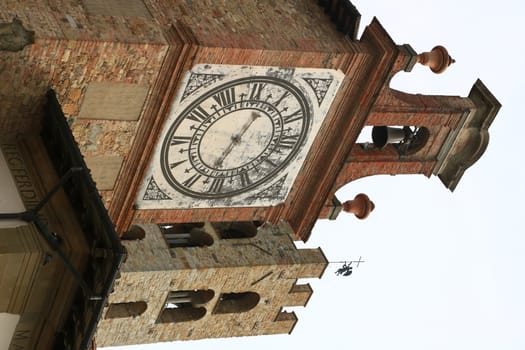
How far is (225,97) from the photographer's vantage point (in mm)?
17812

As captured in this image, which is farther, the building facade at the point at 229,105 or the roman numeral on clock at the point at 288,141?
the roman numeral on clock at the point at 288,141

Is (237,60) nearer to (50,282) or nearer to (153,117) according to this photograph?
(153,117)

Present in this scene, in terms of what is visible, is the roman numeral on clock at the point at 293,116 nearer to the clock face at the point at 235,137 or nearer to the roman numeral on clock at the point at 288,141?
the clock face at the point at 235,137

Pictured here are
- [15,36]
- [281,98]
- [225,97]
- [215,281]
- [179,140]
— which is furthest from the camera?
[215,281]

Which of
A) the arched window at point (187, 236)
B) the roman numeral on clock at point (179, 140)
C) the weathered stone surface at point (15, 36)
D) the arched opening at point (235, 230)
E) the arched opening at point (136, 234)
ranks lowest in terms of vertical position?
the weathered stone surface at point (15, 36)

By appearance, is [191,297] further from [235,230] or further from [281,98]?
[281,98]

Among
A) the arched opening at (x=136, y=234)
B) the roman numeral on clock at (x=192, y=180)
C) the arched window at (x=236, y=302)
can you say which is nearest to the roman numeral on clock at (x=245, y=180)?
the roman numeral on clock at (x=192, y=180)

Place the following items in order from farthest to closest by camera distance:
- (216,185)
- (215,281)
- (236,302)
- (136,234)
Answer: (236,302), (215,281), (136,234), (216,185)

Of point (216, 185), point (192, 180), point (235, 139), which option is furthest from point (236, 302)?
point (235, 139)

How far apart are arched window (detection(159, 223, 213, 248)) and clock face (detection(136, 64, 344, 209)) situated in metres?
8.77

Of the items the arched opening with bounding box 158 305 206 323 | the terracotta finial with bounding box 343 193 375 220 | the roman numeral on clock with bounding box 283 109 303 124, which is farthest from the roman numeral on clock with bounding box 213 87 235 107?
the arched opening with bounding box 158 305 206 323

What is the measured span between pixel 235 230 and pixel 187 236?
1.21 meters

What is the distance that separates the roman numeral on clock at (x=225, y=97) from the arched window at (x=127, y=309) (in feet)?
36.3

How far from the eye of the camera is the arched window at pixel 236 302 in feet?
96.4
